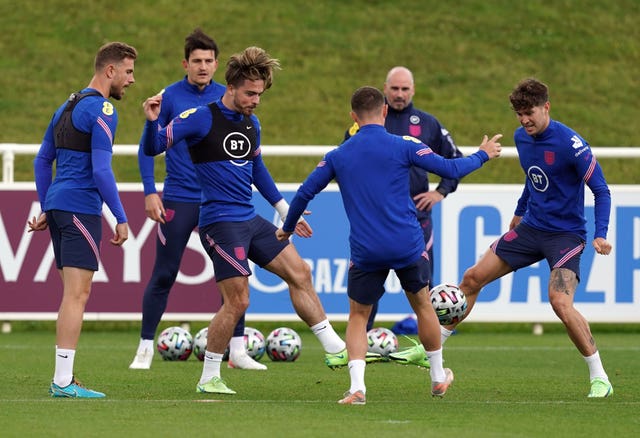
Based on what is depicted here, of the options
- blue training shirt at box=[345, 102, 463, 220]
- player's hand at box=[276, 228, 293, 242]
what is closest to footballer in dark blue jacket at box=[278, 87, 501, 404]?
player's hand at box=[276, 228, 293, 242]

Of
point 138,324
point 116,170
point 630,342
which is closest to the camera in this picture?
point 630,342

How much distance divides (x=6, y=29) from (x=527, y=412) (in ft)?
75.1

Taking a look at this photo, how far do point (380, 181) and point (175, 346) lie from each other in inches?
167

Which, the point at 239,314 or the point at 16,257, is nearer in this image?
the point at 239,314

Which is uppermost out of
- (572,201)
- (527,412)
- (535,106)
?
(535,106)

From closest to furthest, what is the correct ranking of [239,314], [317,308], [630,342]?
[239,314] → [317,308] → [630,342]

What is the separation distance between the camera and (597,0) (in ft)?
107

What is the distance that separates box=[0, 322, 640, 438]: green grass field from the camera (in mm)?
8062

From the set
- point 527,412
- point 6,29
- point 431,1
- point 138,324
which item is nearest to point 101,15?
point 6,29

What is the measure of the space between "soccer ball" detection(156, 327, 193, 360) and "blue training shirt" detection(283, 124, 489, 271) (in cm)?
393

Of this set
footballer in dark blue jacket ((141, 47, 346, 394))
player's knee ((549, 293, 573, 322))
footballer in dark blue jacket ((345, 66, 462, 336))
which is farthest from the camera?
footballer in dark blue jacket ((345, 66, 462, 336))

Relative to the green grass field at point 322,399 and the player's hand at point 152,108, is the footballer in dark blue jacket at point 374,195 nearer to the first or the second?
the green grass field at point 322,399

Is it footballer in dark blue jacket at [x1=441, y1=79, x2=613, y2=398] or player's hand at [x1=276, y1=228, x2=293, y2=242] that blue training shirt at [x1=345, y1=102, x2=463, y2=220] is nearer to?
footballer in dark blue jacket at [x1=441, y1=79, x2=613, y2=398]

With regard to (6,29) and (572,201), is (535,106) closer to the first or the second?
(572,201)
